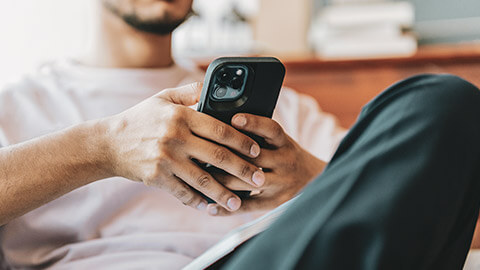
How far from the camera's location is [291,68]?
4.09 feet

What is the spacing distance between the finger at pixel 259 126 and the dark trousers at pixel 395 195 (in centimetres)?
14

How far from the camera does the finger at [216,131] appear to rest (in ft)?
1.76

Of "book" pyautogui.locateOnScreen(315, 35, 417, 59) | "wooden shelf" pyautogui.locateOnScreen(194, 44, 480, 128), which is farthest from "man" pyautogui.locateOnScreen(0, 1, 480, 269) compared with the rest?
"book" pyautogui.locateOnScreen(315, 35, 417, 59)

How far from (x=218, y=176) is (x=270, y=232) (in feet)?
0.60

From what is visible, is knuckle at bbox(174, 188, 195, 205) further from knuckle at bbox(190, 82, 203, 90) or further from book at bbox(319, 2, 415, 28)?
book at bbox(319, 2, 415, 28)

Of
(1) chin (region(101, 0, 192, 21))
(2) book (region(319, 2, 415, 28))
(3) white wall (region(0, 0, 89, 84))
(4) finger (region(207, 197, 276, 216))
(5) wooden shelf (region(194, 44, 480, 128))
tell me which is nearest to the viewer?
(4) finger (region(207, 197, 276, 216))

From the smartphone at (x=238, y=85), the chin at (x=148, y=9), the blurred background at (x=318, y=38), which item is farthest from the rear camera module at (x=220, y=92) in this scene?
the blurred background at (x=318, y=38)

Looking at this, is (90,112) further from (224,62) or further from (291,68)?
(291,68)

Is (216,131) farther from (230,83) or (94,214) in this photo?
(94,214)

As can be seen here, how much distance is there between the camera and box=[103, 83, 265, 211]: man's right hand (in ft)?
1.77

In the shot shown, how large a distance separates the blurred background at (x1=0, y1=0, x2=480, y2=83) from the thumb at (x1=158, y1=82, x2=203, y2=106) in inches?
31.4

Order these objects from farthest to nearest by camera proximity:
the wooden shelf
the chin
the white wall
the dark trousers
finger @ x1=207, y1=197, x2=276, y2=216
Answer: the white wall
the wooden shelf
the chin
finger @ x1=207, y1=197, x2=276, y2=216
the dark trousers

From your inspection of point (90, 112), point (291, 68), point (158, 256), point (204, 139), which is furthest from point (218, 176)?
point (291, 68)

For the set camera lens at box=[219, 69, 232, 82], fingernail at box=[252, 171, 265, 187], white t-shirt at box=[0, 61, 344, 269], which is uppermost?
camera lens at box=[219, 69, 232, 82]
